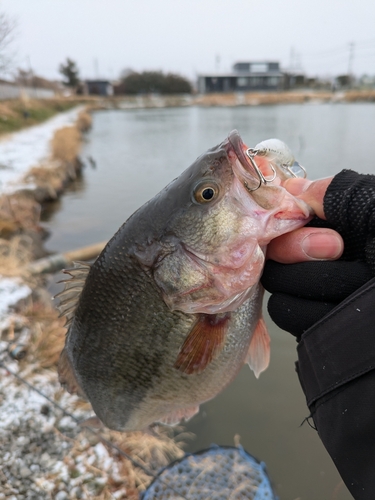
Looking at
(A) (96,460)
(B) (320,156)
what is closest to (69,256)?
(A) (96,460)

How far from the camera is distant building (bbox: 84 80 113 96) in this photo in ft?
260

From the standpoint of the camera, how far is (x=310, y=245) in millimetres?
1376

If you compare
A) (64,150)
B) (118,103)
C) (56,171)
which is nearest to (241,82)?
(118,103)

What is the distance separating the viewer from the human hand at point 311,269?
136 centimetres

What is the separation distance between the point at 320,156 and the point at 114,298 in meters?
16.1

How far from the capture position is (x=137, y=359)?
5.94 ft

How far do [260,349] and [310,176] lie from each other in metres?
11.6

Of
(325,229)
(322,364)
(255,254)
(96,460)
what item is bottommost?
(96,460)

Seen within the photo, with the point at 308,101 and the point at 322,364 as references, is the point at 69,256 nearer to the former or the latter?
the point at 322,364

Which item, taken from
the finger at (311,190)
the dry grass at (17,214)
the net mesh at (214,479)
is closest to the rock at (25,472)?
the net mesh at (214,479)

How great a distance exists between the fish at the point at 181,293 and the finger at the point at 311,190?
45 millimetres

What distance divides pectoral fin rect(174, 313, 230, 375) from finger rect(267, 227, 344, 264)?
0.44 meters

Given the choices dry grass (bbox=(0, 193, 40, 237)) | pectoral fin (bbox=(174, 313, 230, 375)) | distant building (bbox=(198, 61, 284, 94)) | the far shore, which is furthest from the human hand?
distant building (bbox=(198, 61, 284, 94))

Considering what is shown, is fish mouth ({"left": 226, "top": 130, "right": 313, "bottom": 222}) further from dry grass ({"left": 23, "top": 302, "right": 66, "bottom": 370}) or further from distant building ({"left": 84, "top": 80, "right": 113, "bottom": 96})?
distant building ({"left": 84, "top": 80, "right": 113, "bottom": 96})
